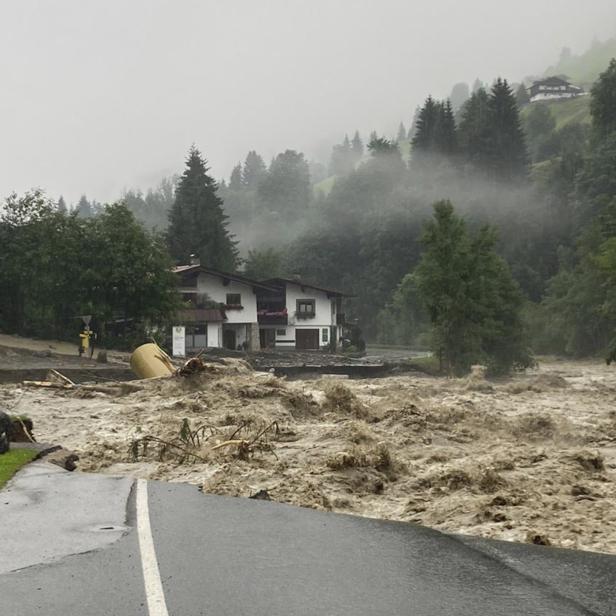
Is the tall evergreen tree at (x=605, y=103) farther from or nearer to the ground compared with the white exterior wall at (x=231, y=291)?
farther from the ground

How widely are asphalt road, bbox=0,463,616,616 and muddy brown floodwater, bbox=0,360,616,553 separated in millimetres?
1365

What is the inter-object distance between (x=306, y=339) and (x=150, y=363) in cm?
4609

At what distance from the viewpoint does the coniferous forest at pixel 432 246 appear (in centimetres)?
5750

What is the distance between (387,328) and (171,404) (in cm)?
8402

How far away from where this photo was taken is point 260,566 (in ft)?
25.6

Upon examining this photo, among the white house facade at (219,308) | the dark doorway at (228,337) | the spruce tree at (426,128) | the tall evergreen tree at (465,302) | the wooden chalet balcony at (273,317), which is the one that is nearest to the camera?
the tall evergreen tree at (465,302)

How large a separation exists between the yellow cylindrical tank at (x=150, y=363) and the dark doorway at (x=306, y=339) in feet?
147

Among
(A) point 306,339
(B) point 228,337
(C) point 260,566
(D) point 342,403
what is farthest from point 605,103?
(C) point 260,566

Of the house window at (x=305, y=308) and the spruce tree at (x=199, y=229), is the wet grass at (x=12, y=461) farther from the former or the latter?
the spruce tree at (x=199, y=229)

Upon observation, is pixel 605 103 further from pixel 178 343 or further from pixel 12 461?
pixel 12 461

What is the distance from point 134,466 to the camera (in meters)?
14.9

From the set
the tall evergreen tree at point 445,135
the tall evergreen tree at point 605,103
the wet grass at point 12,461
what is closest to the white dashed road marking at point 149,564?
the wet grass at point 12,461

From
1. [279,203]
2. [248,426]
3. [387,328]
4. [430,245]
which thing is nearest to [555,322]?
[430,245]

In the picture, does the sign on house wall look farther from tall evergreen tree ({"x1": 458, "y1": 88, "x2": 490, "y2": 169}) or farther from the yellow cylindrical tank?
tall evergreen tree ({"x1": 458, "y1": 88, "x2": 490, "y2": 169})
